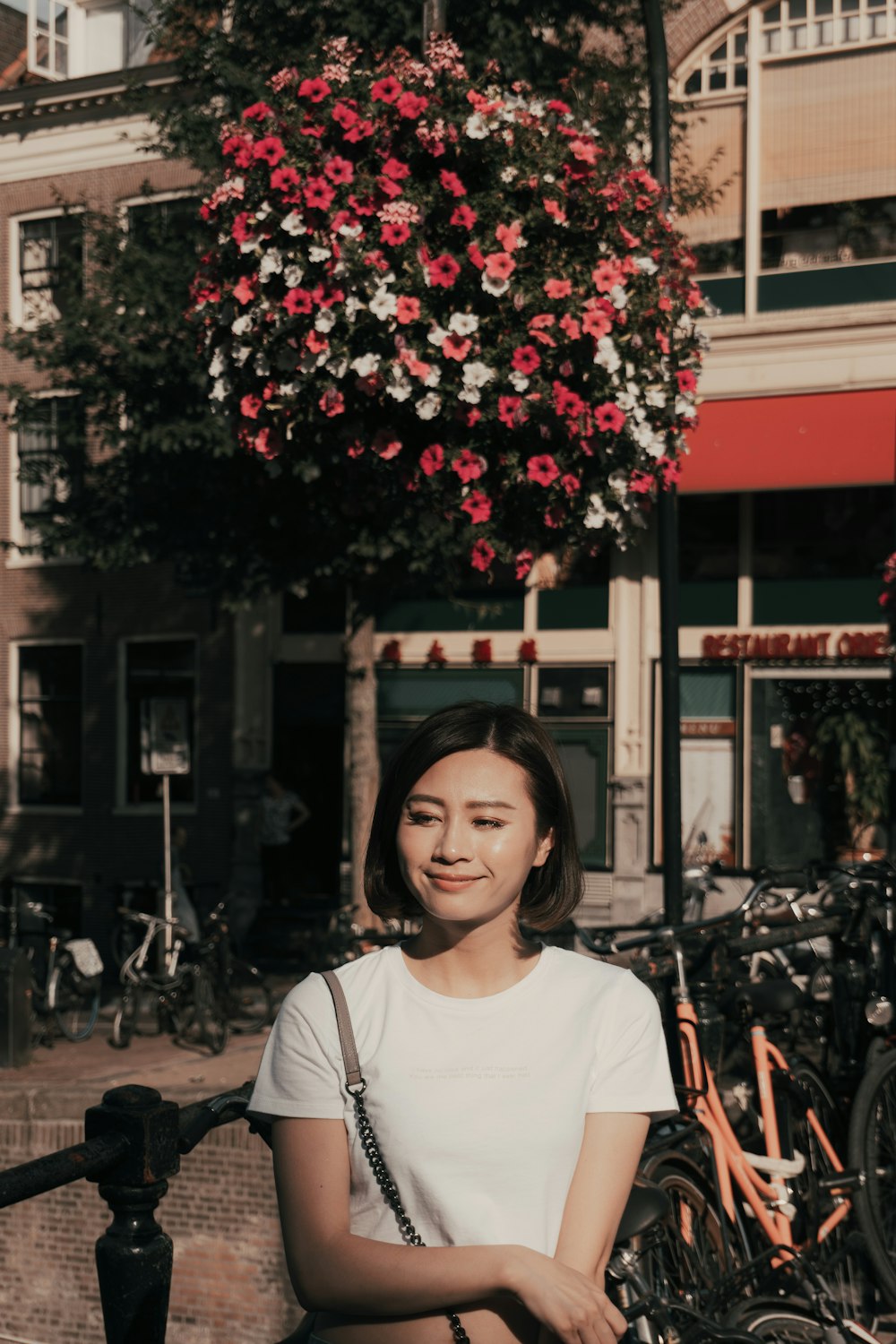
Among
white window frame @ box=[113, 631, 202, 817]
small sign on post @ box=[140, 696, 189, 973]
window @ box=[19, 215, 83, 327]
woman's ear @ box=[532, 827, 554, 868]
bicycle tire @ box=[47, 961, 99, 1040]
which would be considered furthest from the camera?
window @ box=[19, 215, 83, 327]

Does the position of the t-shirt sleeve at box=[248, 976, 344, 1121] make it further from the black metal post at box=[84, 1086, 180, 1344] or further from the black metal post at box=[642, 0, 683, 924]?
the black metal post at box=[642, 0, 683, 924]

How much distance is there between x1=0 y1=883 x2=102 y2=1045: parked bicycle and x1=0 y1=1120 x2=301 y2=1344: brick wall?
2321 mm

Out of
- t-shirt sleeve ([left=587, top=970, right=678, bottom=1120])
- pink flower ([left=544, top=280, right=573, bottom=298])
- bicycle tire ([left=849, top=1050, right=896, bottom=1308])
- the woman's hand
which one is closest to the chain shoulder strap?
the woman's hand

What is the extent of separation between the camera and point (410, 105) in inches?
223

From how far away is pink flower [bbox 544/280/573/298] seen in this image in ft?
18.5

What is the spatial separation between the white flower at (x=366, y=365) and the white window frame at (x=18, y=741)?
51.6 feet

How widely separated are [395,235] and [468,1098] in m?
4.12

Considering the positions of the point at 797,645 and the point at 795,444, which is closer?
the point at 795,444

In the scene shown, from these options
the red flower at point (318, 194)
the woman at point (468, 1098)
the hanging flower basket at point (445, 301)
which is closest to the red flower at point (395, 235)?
the hanging flower basket at point (445, 301)

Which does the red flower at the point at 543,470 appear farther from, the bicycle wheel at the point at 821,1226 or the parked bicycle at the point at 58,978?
the parked bicycle at the point at 58,978

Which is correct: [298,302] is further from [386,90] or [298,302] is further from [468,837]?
[468,837]

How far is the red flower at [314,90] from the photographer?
5727 millimetres

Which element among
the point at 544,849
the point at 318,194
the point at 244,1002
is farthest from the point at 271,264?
the point at 244,1002

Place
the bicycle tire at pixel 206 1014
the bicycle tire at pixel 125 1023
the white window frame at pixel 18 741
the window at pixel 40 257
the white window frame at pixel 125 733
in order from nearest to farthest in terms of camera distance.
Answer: the bicycle tire at pixel 206 1014
the bicycle tire at pixel 125 1023
the white window frame at pixel 125 733
the window at pixel 40 257
the white window frame at pixel 18 741
